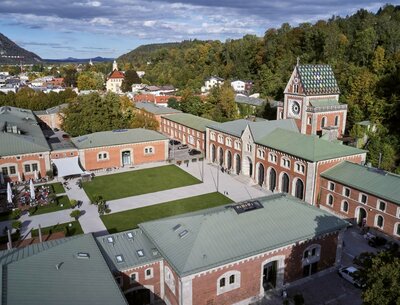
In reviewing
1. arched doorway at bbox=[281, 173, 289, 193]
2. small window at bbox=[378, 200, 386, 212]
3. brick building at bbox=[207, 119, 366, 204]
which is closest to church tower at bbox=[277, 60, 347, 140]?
brick building at bbox=[207, 119, 366, 204]

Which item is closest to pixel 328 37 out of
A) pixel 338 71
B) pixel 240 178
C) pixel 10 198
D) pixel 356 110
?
pixel 338 71

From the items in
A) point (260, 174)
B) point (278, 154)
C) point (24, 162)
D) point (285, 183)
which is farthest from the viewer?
point (24, 162)

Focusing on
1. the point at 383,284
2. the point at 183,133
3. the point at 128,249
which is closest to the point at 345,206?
the point at 383,284

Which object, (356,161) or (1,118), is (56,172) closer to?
(1,118)

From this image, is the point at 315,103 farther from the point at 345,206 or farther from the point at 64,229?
the point at 64,229

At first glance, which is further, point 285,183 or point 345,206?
point 285,183

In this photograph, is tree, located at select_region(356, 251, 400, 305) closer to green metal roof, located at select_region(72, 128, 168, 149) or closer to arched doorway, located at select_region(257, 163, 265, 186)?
arched doorway, located at select_region(257, 163, 265, 186)
